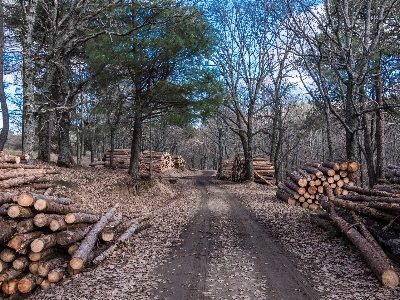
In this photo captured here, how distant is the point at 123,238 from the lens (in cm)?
745

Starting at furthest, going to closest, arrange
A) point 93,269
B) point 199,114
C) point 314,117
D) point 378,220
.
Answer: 1. point 314,117
2. point 199,114
3. point 378,220
4. point 93,269

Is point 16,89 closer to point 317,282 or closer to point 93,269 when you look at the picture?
point 93,269

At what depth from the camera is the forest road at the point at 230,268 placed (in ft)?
16.3

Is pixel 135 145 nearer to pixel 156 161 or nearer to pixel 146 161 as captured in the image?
pixel 146 161

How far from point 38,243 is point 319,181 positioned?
10247 millimetres

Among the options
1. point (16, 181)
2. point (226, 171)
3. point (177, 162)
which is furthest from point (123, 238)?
point (177, 162)

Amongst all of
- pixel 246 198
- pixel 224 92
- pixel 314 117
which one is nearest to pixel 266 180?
pixel 314 117

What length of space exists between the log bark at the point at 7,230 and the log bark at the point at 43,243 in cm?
44

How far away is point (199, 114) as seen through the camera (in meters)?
14.9

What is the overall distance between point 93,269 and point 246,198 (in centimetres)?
1041

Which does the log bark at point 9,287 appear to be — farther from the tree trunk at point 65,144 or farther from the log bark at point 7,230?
the tree trunk at point 65,144

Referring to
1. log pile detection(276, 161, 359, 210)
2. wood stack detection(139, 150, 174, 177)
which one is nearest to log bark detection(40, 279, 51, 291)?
log pile detection(276, 161, 359, 210)

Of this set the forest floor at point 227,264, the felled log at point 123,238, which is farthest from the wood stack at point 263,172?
the felled log at point 123,238

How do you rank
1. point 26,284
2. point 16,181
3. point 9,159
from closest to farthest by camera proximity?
point 26,284
point 16,181
point 9,159
